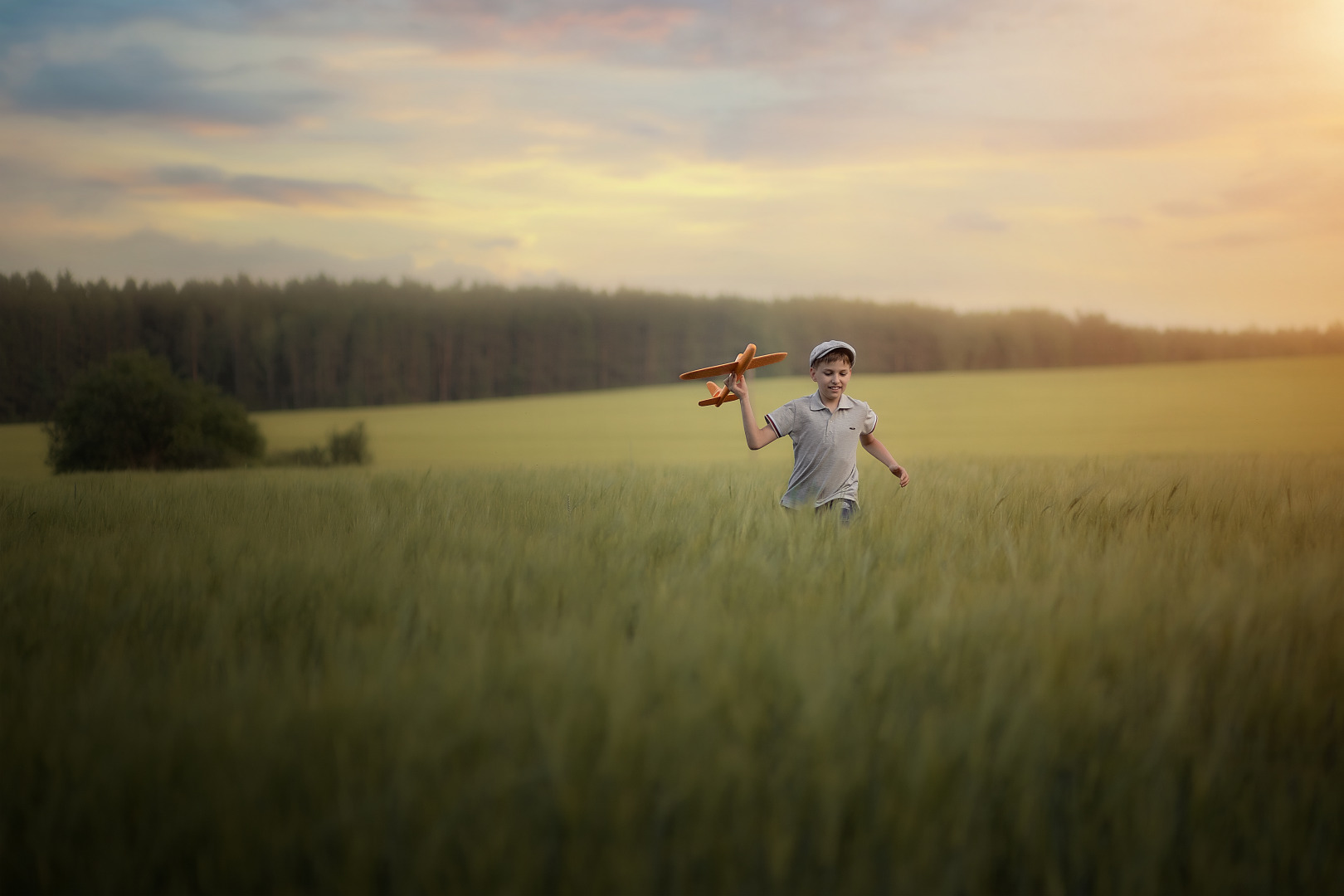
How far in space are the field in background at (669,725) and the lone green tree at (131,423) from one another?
30099 mm

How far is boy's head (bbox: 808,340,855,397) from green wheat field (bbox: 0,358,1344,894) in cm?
140

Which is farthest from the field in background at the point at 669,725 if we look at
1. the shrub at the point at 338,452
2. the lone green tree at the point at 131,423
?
the shrub at the point at 338,452

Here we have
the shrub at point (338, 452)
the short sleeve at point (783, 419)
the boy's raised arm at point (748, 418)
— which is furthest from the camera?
the shrub at point (338, 452)

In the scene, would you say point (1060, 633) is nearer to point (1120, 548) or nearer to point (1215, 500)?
point (1120, 548)

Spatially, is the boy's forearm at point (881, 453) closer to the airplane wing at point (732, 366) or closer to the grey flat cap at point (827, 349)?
the grey flat cap at point (827, 349)

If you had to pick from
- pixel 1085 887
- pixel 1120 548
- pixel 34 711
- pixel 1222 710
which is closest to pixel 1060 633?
pixel 1222 710

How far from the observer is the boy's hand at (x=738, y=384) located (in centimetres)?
480

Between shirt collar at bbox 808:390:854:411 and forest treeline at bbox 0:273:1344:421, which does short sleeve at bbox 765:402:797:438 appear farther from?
forest treeline at bbox 0:273:1344:421

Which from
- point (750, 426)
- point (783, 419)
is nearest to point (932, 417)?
point (783, 419)

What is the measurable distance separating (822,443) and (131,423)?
31.6 metres

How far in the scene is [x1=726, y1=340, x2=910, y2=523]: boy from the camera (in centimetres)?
520

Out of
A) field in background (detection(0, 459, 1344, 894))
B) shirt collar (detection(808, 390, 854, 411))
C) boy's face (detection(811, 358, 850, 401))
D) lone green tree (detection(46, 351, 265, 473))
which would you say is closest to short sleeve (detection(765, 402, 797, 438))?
shirt collar (detection(808, 390, 854, 411))

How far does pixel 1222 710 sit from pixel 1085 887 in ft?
2.68

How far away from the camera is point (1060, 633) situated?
2369 mm
